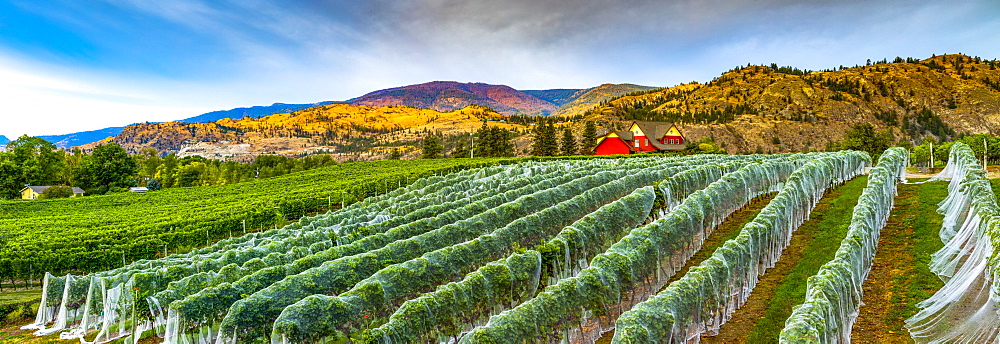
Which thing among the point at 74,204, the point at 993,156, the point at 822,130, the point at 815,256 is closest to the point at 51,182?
the point at 74,204

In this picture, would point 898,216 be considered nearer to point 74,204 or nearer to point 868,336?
point 868,336

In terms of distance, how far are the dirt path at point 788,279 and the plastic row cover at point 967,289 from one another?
290 cm

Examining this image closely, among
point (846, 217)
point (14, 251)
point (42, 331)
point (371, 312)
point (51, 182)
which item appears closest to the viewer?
point (371, 312)

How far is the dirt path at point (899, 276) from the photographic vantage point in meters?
12.1

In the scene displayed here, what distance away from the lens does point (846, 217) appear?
22.4 meters

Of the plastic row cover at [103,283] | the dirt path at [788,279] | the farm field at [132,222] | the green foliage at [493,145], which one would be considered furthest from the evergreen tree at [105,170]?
the dirt path at [788,279]

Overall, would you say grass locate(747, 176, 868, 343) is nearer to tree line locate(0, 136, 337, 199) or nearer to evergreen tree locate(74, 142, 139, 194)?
tree line locate(0, 136, 337, 199)

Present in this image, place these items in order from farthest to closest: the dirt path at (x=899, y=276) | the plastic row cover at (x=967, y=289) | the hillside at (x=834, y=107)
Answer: the hillside at (x=834, y=107)
the dirt path at (x=899, y=276)
the plastic row cover at (x=967, y=289)

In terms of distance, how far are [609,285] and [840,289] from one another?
559 centimetres

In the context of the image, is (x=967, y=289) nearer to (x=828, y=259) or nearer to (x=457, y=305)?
(x=828, y=259)

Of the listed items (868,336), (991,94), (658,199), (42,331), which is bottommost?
(42,331)

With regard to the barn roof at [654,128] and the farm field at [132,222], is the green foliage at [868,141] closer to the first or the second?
the barn roof at [654,128]

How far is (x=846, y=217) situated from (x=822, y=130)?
129m

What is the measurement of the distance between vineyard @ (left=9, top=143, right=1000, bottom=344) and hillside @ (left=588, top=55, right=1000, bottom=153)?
347ft
